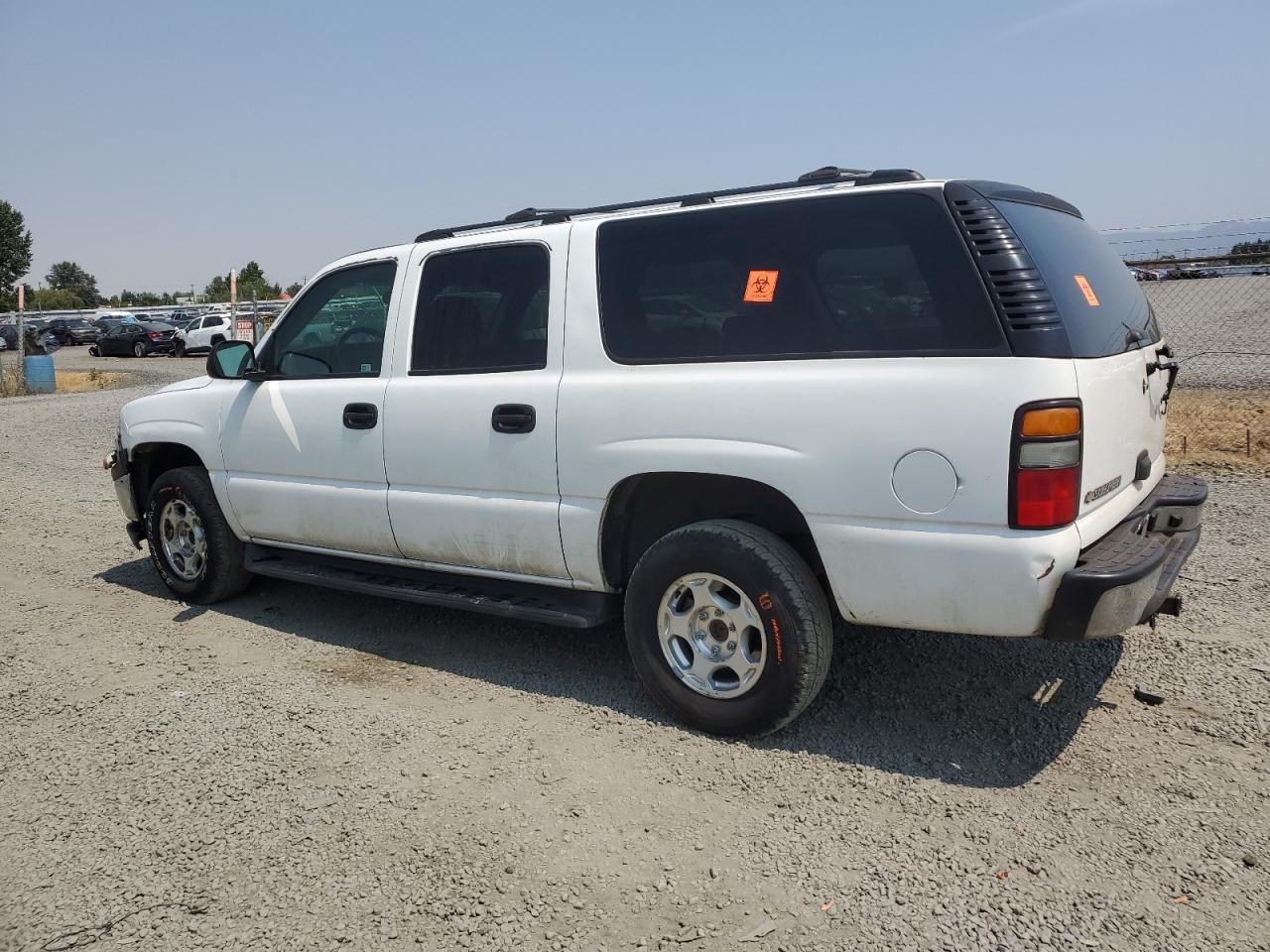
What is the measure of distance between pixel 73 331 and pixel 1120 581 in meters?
54.1

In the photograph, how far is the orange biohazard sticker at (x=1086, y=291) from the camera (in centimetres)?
354

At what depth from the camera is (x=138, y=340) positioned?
3694cm

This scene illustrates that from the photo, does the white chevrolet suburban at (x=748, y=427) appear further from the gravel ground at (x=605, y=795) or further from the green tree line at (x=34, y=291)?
the green tree line at (x=34, y=291)

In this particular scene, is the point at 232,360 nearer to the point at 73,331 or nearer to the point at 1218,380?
the point at 1218,380

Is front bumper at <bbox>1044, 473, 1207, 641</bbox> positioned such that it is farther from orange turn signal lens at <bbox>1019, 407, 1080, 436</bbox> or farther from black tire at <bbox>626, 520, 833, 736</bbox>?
black tire at <bbox>626, 520, 833, 736</bbox>

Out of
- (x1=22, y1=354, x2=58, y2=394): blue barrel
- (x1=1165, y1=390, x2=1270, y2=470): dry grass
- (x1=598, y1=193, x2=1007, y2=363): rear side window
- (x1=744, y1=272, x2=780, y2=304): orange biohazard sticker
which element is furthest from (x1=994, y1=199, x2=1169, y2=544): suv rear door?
(x1=22, y1=354, x2=58, y2=394): blue barrel

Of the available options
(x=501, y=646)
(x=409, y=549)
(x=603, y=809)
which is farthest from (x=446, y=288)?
(x=603, y=809)

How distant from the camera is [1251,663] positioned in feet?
14.0

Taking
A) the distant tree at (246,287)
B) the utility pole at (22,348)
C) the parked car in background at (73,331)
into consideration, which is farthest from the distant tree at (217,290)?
the utility pole at (22,348)

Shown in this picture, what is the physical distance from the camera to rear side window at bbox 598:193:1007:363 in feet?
11.0

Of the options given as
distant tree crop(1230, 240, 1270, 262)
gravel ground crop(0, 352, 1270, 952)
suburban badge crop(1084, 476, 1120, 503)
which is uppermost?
distant tree crop(1230, 240, 1270, 262)

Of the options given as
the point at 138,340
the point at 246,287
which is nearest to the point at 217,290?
the point at 246,287

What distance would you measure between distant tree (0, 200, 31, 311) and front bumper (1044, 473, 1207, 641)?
8963cm

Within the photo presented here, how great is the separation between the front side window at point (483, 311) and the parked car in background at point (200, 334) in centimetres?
3323
